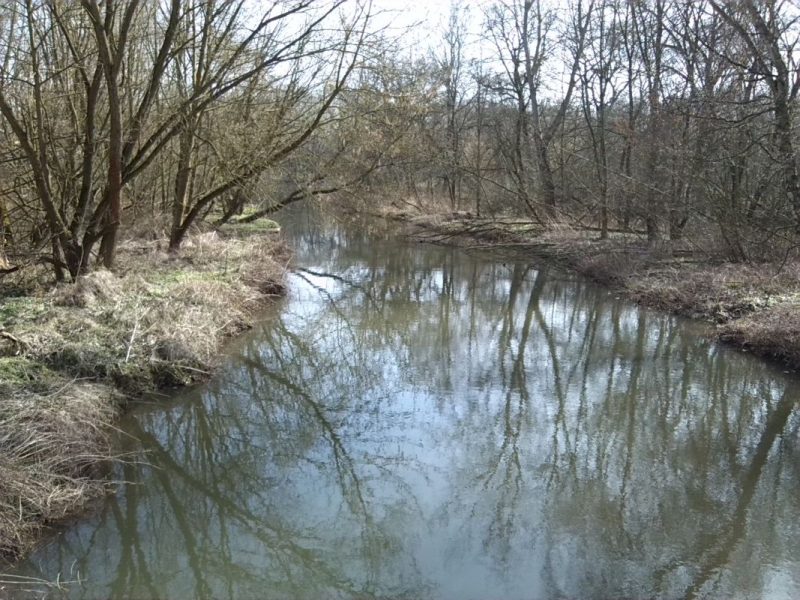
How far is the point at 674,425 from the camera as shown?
736cm

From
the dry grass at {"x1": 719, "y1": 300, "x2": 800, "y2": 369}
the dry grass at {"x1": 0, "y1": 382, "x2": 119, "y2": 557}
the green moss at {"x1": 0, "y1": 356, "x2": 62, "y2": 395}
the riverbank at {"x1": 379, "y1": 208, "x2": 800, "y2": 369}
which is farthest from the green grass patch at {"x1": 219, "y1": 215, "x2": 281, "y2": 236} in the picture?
the dry grass at {"x1": 719, "y1": 300, "x2": 800, "y2": 369}

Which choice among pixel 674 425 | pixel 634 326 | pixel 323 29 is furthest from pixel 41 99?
pixel 634 326

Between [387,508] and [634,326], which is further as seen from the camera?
[634,326]

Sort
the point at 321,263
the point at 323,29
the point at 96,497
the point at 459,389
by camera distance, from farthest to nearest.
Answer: the point at 321,263 → the point at 323,29 → the point at 459,389 → the point at 96,497

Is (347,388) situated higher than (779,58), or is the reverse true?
(779,58)

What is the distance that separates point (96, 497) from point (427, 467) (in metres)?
2.91

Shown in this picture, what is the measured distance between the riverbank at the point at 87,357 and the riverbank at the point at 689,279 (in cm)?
786

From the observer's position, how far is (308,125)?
518 inches

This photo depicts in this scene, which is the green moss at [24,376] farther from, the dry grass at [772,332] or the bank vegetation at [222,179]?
the dry grass at [772,332]

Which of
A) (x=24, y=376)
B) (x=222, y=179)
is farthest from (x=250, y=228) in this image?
(x=24, y=376)

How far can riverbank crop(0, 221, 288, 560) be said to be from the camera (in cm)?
500

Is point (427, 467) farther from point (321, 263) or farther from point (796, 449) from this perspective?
point (321, 263)

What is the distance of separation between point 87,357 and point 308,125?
7.45 meters

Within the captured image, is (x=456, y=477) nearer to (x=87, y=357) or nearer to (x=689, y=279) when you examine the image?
(x=87, y=357)
